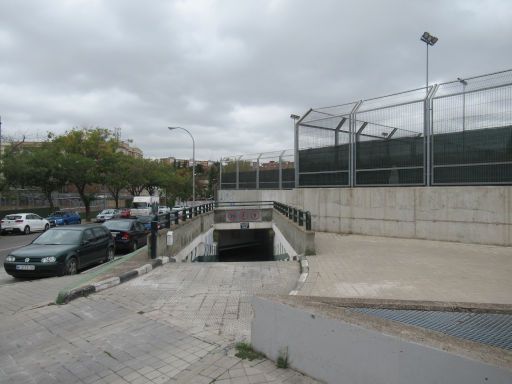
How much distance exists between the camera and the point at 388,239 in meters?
14.6

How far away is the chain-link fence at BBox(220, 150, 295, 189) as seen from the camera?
25.9 m

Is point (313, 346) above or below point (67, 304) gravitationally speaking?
above

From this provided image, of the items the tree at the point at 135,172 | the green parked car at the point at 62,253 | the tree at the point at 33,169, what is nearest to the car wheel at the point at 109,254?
the green parked car at the point at 62,253

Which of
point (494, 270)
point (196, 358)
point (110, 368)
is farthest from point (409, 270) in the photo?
point (110, 368)

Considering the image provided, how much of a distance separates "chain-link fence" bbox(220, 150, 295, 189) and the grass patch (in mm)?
20893

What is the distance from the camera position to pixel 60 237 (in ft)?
37.9

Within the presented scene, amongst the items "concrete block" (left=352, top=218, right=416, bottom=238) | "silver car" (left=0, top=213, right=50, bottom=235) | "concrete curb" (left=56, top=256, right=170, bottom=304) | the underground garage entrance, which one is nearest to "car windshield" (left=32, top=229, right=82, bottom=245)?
"concrete curb" (left=56, top=256, right=170, bottom=304)

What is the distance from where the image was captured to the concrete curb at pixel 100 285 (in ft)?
22.6

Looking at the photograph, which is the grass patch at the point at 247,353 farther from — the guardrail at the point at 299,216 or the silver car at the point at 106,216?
the silver car at the point at 106,216

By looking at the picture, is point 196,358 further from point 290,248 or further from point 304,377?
point 290,248

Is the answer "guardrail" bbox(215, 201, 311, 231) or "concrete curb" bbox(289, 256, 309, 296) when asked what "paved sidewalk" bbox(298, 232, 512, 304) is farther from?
"guardrail" bbox(215, 201, 311, 231)

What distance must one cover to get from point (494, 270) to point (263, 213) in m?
16.6

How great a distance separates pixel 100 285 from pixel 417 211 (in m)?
11.0

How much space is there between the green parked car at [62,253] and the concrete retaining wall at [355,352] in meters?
7.83
